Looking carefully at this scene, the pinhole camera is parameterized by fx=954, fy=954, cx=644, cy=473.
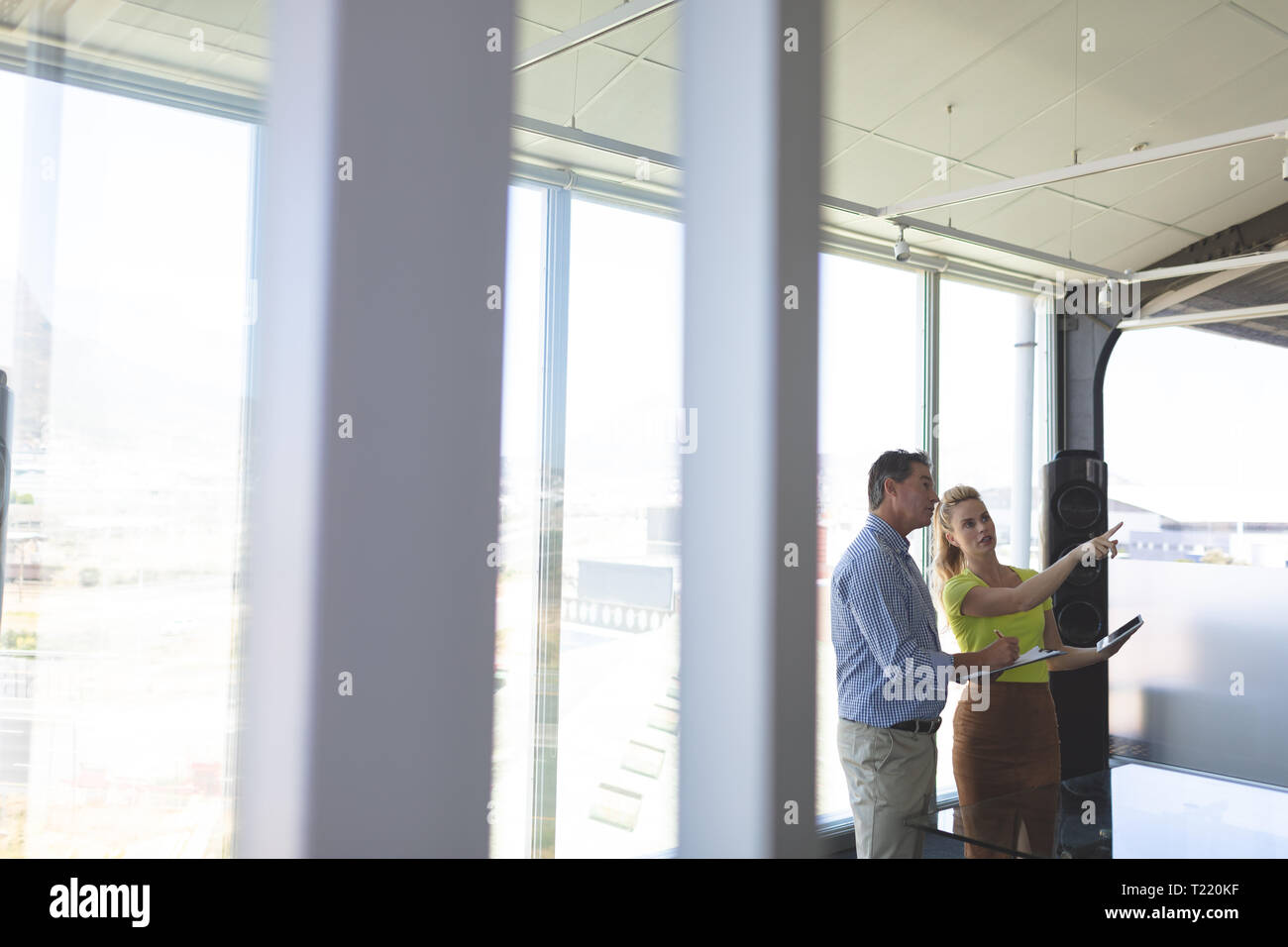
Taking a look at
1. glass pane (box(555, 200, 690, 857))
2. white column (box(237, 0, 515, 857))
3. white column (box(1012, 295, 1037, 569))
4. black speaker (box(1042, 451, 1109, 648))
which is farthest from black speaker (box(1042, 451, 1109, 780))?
white column (box(237, 0, 515, 857))

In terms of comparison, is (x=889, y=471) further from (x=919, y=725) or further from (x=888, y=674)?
(x=919, y=725)

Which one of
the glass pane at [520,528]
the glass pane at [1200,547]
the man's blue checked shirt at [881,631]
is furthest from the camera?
the glass pane at [1200,547]

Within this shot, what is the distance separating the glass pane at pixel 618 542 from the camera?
14.0ft

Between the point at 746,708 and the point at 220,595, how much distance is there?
2284mm

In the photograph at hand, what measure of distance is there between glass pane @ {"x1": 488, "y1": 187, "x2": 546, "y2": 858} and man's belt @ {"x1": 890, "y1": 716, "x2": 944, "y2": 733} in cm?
198

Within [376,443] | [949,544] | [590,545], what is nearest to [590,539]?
[590,545]

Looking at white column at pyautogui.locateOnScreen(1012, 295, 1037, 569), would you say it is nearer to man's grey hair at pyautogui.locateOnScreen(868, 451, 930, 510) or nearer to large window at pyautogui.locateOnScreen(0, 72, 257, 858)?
man's grey hair at pyautogui.locateOnScreen(868, 451, 930, 510)

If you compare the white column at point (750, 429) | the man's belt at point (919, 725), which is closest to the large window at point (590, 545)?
the man's belt at point (919, 725)

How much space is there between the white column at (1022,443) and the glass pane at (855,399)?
4.30ft

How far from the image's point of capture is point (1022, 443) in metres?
6.99

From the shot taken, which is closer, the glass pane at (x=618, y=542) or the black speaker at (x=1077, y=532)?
the glass pane at (x=618, y=542)

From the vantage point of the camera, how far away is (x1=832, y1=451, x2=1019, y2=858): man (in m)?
2.54

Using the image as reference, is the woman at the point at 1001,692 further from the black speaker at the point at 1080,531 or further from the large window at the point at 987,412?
the large window at the point at 987,412
